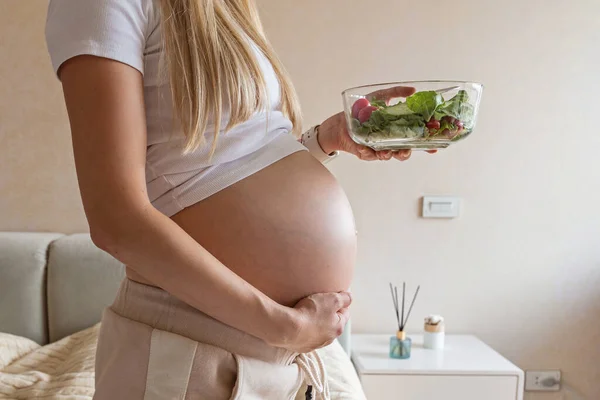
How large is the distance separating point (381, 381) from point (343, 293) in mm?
1080

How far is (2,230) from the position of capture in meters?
2.05

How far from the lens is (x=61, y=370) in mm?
1556

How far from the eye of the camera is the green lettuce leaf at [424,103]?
2.58 ft

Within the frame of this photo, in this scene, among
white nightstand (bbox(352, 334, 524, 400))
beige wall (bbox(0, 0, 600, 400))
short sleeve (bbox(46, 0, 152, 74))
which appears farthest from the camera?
beige wall (bbox(0, 0, 600, 400))

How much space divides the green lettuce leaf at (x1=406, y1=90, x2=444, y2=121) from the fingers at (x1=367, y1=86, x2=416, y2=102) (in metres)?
0.08

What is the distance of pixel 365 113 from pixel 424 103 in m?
0.09

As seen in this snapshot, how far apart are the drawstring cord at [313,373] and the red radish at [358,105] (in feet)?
1.12

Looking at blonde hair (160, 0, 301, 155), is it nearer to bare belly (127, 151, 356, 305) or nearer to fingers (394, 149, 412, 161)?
bare belly (127, 151, 356, 305)

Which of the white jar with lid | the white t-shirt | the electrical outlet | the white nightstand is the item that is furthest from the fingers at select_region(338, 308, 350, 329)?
the electrical outlet

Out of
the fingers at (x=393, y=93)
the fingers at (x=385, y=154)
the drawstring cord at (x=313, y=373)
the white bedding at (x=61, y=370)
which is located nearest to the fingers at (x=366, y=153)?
the fingers at (x=385, y=154)

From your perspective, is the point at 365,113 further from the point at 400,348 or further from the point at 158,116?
the point at 400,348

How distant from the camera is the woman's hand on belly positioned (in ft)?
2.13

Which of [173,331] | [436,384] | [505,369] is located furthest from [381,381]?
[173,331]

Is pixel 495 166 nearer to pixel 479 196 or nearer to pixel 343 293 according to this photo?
pixel 479 196
